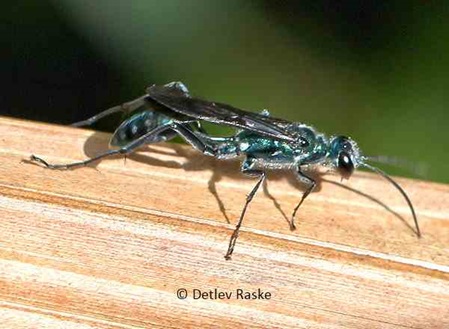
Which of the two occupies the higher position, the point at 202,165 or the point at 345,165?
the point at 345,165

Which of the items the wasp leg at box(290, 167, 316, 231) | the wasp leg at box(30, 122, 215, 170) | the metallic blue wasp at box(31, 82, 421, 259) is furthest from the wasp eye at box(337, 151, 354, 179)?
the wasp leg at box(30, 122, 215, 170)

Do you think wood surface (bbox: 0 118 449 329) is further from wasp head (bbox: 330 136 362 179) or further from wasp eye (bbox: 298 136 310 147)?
wasp eye (bbox: 298 136 310 147)

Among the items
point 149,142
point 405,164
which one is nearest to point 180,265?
point 149,142

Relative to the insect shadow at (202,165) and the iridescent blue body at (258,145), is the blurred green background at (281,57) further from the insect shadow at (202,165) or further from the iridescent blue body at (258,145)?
the insect shadow at (202,165)

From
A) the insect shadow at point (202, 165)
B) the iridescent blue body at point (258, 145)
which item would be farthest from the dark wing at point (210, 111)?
the insect shadow at point (202, 165)

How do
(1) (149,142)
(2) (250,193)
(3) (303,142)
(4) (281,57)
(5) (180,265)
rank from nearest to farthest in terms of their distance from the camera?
1. (5) (180,265)
2. (2) (250,193)
3. (1) (149,142)
4. (3) (303,142)
5. (4) (281,57)

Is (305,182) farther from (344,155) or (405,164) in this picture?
(405,164)
